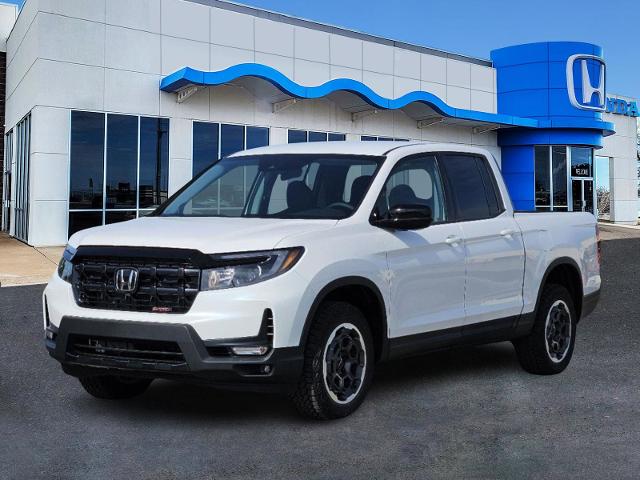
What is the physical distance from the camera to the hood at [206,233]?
471cm

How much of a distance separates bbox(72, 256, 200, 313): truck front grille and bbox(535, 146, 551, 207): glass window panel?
107 feet

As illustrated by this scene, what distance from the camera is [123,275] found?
15.8ft

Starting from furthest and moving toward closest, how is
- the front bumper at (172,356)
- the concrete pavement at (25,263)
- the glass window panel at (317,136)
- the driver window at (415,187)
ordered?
1. the glass window panel at (317,136)
2. the concrete pavement at (25,263)
3. the driver window at (415,187)
4. the front bumper at (172,356)

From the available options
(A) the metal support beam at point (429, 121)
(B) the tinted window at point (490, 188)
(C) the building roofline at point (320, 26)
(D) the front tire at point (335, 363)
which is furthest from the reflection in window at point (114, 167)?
(D) the front tire at point (335, 363)

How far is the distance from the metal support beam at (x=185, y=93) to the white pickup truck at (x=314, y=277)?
16650 mm

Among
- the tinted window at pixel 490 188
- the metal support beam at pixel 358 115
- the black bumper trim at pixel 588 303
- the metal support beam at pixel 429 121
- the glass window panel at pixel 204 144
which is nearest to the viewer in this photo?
the tinted window at pixel 490 188

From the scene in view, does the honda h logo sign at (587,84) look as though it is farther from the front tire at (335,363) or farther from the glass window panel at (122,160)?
the front tire at (335,363)

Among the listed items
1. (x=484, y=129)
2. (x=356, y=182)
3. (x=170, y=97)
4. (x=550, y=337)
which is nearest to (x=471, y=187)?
(x=356, y=182)

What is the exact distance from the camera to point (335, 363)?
16.8ft

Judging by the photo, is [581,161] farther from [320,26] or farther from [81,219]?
[81,219]

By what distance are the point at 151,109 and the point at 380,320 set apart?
1874cm

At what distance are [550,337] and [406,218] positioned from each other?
2.39 metres

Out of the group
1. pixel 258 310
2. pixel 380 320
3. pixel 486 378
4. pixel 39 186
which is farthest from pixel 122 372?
pixel 39 186

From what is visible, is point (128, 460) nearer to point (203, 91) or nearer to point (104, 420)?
point (104, 420)
